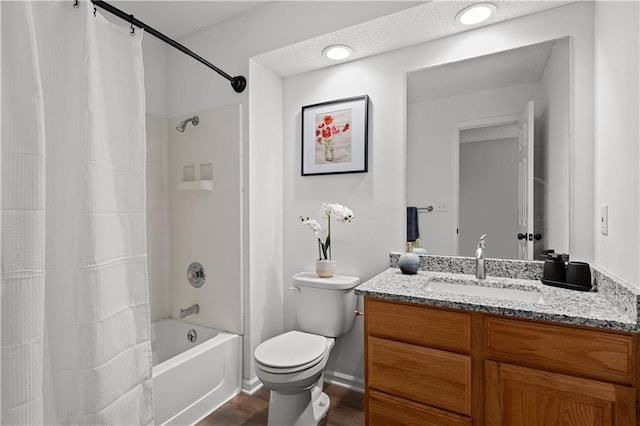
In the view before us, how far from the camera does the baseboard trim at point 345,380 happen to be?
6.99 ft

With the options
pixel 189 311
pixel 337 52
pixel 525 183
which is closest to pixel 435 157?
pixel 525 183

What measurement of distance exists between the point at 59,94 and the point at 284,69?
1.46 meters

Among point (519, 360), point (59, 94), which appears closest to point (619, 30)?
point (519, 360)

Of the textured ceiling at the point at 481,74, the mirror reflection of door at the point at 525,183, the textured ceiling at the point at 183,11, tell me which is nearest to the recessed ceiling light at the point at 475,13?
the textured ceiling at the point at 481,74

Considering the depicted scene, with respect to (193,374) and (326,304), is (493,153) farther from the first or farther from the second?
(193,374)

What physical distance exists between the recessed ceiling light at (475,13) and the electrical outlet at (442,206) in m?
0.98

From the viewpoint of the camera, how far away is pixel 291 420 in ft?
5.45

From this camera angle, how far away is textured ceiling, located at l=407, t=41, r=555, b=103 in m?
1.69

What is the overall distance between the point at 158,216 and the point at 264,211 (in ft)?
2.87

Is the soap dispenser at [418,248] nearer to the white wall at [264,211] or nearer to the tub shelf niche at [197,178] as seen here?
the white wall at [264,211]

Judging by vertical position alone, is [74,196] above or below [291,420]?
above

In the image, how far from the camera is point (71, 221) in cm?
117

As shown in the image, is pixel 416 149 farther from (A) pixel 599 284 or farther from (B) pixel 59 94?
(B) pixel 59 94

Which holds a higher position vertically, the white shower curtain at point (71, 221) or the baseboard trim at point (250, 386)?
the white shower curtain at point (71, 221)
